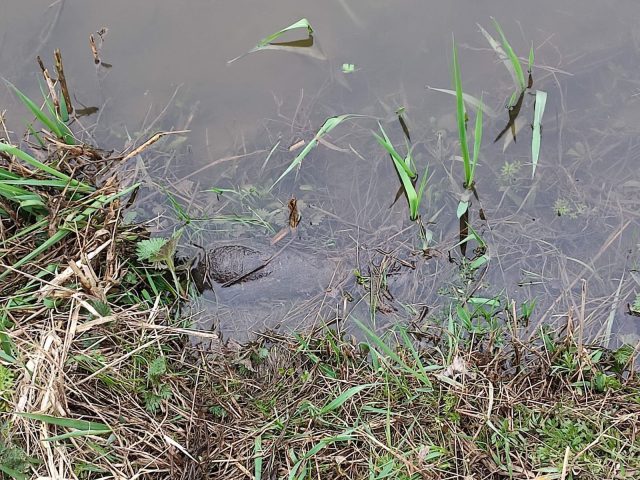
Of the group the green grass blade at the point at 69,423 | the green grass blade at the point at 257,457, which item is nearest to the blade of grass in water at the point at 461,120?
the green grass blade at the point at 257,457

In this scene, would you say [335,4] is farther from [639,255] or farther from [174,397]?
[174,397]

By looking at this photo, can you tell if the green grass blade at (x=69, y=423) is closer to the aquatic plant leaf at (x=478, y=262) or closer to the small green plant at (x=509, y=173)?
the aquatic plant leaf at (x=478, y=262)

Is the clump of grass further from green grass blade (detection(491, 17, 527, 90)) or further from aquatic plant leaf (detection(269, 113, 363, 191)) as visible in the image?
green grass blade (detection(491, 17, 527, 90))

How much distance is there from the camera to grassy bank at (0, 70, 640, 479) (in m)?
2.09

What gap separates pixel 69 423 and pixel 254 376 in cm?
74

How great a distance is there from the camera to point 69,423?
1977 mm

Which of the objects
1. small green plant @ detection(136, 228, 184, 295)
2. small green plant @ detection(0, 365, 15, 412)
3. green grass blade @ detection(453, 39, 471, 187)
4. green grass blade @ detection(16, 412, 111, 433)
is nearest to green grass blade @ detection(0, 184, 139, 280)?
small green plant @ detection(136, 228, 184, 295)

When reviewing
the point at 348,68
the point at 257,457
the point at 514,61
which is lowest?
the point at 257,457

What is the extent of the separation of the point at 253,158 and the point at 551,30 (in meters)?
1.65

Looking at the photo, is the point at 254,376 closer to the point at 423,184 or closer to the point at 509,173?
the point at 423,184

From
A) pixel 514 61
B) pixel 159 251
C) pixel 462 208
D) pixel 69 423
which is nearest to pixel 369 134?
pixel 462 208

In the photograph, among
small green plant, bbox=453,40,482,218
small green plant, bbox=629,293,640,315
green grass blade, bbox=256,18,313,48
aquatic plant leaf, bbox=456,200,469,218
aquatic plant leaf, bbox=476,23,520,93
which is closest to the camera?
small green plant, bbox=453,40,482,218

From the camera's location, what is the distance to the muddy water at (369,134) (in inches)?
101

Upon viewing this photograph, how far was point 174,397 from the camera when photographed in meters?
2.28
